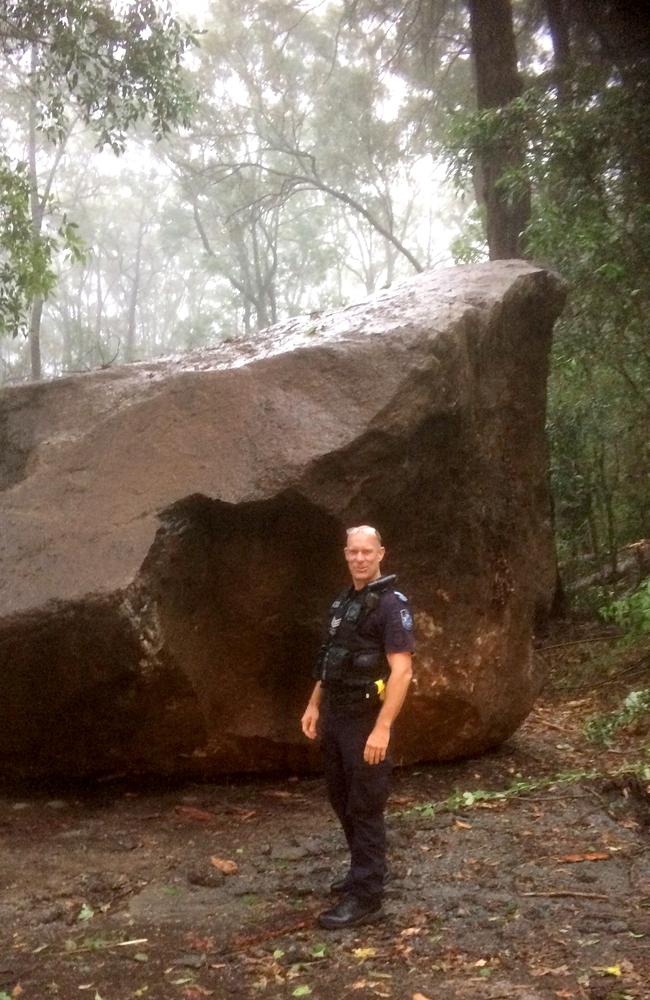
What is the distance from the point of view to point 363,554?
3.72 metres

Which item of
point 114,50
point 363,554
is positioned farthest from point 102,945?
point 114,50

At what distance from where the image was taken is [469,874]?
13.1 feet

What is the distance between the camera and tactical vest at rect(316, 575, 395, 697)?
143 inches

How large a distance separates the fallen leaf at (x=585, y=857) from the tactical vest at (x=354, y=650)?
125 centimetres

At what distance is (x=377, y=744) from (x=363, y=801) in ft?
0.86

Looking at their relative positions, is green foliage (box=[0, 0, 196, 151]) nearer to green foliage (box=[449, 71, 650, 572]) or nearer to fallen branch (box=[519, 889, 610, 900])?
green foliage (box=[449, 71, 650, 572])

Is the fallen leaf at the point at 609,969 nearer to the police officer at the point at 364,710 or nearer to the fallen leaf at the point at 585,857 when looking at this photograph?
the police officer at the point at 364,710

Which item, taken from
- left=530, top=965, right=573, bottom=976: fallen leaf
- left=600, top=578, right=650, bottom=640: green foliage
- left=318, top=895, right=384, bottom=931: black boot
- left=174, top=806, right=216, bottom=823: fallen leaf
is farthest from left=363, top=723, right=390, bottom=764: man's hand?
left=600, top=578, right=650, bottom=640: green foliage

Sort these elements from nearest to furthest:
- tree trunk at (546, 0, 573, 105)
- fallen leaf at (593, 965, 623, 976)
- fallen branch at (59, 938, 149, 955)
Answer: fallen leaf at (593, 965, 623, 976), fallen branch at (59, 938, 149, 955), tree trunk at (546, 0, 573, 105)

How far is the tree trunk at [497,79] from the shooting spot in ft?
31.7

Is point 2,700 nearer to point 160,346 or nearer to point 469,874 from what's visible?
point 469,874

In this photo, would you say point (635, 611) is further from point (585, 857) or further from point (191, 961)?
point (191, 961)

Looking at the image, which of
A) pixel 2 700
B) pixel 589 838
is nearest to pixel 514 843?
pixel 589 838

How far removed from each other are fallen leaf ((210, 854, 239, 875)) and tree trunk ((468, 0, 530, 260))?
724 centimetres
